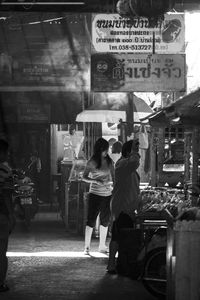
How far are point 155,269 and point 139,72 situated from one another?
444 cm

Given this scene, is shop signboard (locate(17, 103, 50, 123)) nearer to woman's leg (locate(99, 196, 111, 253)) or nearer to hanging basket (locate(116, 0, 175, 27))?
woman's leg (locate(99, 196, 111, 253))

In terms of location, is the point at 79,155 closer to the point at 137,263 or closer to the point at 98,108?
the point at 98,108

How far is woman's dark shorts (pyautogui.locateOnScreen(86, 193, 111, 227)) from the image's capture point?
10.0 metres

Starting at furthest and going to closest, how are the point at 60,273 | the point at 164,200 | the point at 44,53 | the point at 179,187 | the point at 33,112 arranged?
the point at 33,112 < the point at 44,53 < the point at 179,187 < the point at 60,273 < the point at 164,200

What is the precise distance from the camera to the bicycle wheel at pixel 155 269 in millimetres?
7078

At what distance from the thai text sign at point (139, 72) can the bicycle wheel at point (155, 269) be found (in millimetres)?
4159

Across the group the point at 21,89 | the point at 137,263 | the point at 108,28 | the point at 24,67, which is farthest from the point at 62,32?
the point at 137,263

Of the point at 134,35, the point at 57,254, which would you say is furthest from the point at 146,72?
the point at 57,254

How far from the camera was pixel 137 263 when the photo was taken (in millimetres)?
7797

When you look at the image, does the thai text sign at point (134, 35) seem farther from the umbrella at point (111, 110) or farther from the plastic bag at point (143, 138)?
the umbrella at point (111, 110)

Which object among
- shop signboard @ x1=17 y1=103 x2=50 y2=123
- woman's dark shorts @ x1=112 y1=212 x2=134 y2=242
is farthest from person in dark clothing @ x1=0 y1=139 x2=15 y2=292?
shop signboard @ x1=17 y1=103 x2=50 y2=123

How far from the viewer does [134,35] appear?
10703 millimetres

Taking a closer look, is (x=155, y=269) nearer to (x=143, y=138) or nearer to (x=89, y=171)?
(x=89, y=171)

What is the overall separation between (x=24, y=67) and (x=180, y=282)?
12.2 m
